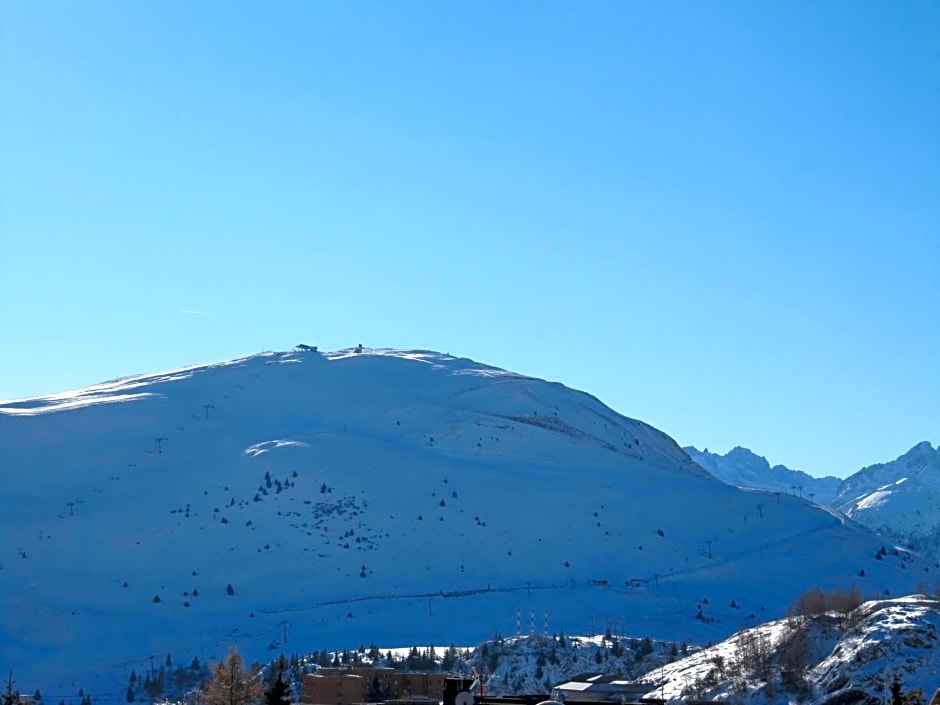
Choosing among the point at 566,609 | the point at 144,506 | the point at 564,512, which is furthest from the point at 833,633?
the point at 144,506

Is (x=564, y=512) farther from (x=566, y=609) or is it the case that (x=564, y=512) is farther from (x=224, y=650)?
(x=224, y=650)

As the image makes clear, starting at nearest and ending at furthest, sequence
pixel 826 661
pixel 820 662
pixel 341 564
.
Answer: pixel 826 661 → pixel 820 662 → pixel 341 564

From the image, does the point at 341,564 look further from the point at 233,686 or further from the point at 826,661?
the point at 233,686

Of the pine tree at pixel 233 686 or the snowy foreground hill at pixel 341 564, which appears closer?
the pine tree at pixel 233 686

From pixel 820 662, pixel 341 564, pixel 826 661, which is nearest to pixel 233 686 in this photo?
pixel 826 661

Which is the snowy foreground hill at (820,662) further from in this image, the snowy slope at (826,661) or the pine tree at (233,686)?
the pine tree at (233,686)

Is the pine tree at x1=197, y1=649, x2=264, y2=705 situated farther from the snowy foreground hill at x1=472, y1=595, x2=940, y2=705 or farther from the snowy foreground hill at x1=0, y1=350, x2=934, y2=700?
the snowy foreground hill at x1=0, y1=350, x2=934, y2=700

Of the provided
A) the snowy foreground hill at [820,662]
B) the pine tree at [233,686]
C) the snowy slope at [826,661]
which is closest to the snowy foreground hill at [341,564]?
the snowy foreground hill at [820,662]

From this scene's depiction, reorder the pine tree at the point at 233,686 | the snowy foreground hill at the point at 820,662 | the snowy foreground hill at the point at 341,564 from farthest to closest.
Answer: the snowy foreground hill at the point at 341,564 → the snowy foreground hill at the point at 820,662 → the pine tree at the point at 233,686

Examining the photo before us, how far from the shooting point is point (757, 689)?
3187 inches

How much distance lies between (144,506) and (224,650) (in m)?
46.8

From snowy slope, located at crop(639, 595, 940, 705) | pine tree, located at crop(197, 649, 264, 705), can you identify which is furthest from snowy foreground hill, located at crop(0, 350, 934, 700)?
pine tree, located at crop(197, 649, 264, 705)

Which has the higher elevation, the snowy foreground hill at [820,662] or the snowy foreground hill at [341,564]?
the snowy foreground hill at [341,564]

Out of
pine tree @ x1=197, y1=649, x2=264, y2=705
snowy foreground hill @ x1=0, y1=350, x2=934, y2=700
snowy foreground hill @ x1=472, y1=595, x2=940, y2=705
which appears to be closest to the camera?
pine tree @ x1=197, y1=649, x2=264, y2=705
